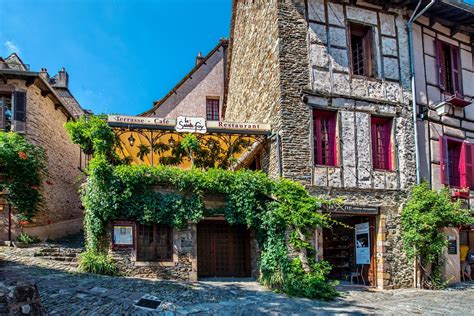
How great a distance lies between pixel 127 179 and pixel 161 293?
3027 mm

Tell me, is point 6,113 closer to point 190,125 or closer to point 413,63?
point 190,125

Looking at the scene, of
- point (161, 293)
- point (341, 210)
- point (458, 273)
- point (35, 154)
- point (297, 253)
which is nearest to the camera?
point (161, 293)

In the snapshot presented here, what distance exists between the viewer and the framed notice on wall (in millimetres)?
10453

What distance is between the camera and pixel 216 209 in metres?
10.9

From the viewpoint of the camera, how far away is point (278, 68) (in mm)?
11242

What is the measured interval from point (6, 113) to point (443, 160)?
1313cm

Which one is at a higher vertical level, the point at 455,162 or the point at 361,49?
the point at 361,49

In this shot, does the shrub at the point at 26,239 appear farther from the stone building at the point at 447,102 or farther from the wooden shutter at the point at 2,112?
the stone building at the point at 447,102

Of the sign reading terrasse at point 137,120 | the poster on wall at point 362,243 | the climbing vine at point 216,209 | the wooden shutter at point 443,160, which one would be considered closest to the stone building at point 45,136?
the climbing vine at point 216,209

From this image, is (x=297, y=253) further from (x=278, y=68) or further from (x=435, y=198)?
(x=278, y=68)

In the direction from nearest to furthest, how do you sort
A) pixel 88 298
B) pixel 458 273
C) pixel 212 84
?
1. pixel 88 298
2. pixel 458 273
3. pixel 212 84

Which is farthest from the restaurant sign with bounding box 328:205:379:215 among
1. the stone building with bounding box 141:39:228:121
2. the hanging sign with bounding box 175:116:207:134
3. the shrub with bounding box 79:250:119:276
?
the stone building with bounding box 141:39:228:121

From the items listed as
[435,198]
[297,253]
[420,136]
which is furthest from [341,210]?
[420,136]

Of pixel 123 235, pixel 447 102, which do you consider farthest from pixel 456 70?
pixel 123 235
